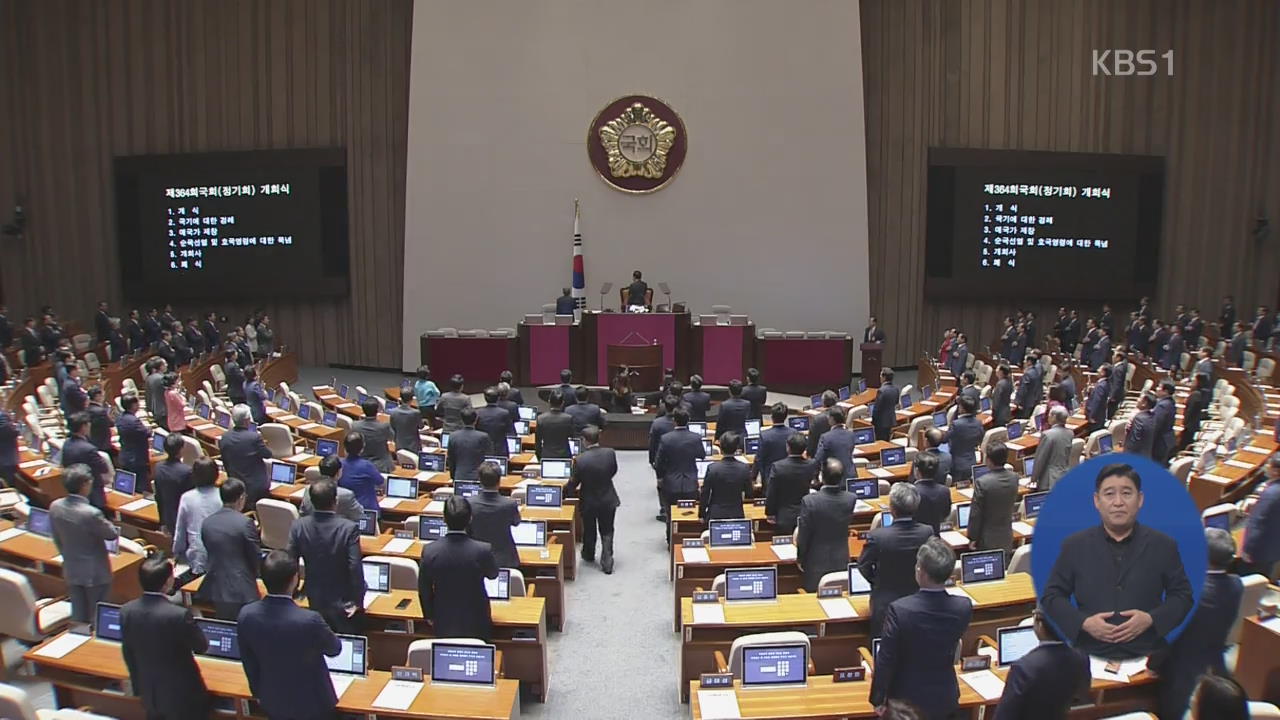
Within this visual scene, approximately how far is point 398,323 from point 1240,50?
17.7 metres

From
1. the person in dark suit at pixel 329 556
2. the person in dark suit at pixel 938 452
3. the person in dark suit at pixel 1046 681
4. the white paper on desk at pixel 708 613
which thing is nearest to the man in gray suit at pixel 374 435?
the person in dark suit at pixel 329 556

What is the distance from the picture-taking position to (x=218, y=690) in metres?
4.42

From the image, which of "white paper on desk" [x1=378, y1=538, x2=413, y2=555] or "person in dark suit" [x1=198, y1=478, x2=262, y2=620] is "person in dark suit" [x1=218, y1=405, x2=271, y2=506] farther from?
"person in dark suit" [x1=198, y1=478, x2=262, y2=620]

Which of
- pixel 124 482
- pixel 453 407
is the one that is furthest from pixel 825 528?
pixel 124 482

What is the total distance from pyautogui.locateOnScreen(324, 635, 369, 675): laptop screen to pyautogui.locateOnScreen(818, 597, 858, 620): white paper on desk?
2.45m

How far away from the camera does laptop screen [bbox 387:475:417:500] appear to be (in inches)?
325

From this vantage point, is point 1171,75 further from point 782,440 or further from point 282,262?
point 282,262

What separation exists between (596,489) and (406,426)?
9.59ft

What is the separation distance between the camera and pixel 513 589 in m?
5.78

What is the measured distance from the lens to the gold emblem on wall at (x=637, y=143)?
58.4ft

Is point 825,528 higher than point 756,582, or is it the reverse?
point 825,528

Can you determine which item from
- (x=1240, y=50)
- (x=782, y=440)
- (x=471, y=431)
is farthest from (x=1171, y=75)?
(x=471, y=431)

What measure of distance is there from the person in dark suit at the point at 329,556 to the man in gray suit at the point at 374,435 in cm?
315

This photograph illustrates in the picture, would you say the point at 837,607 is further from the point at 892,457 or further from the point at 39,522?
the point at 39,522
